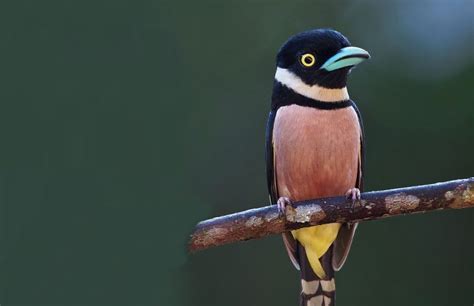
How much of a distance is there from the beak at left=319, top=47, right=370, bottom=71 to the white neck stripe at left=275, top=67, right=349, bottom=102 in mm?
122

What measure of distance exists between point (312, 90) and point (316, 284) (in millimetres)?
971

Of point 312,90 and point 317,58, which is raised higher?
point 317,58

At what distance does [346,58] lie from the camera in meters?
3.83

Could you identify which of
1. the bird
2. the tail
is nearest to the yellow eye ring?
the bird

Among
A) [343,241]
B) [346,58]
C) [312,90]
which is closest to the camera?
[346,58]

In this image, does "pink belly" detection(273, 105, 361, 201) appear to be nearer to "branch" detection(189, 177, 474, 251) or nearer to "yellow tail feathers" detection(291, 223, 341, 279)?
"yellow tail feathers" detection(291, 223, 341, 279)

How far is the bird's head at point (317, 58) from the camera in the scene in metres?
3.87

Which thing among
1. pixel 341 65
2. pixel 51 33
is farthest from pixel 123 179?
pixel 341 65

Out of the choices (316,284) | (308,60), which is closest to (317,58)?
(308,60)

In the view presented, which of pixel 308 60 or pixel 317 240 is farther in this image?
pixel 317 240

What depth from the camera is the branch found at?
305 cm

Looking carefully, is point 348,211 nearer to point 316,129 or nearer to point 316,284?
point 316,129

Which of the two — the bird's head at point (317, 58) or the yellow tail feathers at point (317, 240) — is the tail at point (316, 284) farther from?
the bird's head at point (317, 58)

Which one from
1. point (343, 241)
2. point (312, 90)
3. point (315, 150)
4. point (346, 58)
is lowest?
point (343, 241)
